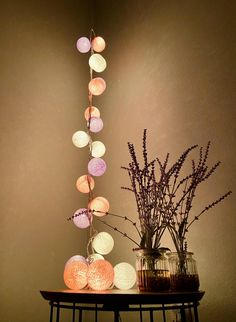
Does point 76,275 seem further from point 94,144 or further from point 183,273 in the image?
point 94,144

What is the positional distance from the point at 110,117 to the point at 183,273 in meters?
1.44

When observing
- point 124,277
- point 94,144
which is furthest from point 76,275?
point 94,144

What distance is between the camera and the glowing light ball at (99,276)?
158 cm

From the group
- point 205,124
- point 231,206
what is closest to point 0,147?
point 205,124

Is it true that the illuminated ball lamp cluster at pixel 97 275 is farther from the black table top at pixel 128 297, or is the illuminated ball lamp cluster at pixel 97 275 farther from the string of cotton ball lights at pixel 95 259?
the black table top at pixel 128 297

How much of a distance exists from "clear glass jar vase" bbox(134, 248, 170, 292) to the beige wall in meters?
0.30

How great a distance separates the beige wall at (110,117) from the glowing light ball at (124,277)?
0.37 metres

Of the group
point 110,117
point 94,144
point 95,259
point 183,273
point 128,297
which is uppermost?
point 110,117

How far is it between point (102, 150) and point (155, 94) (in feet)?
1.73

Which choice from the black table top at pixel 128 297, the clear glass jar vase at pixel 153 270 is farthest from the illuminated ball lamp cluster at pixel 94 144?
the black table top at pixel 128 297

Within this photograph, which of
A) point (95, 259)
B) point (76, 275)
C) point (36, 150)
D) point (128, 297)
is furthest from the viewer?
point (36, 150)

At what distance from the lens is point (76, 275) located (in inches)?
65.3

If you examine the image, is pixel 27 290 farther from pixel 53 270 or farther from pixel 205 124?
pixel 205 124

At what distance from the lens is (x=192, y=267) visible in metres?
1.57
